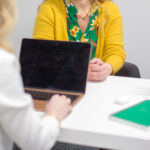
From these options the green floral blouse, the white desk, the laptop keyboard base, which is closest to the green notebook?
the white desk

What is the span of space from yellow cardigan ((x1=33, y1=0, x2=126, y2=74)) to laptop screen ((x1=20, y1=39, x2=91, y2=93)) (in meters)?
0.34

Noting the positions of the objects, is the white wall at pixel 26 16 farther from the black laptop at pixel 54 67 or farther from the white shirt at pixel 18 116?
the white shirt at pixel 18 116

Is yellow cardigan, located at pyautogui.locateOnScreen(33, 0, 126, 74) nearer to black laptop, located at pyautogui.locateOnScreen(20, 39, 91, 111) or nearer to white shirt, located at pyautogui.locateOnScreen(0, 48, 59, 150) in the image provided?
black laptop, located at pyautogui.locateOnScreen(20, 39, 91, 111)

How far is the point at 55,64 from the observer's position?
99 centimetres

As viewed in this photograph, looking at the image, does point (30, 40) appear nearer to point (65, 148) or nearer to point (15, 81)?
point (15, 81)

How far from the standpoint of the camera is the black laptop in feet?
3.05

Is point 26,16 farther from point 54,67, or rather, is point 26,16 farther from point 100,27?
point 54,67

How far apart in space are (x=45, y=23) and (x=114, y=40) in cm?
37

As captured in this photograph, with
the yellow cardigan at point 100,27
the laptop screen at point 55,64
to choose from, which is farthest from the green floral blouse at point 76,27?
the laptop screen at point 55,64

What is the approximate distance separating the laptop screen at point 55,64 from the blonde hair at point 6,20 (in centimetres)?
35

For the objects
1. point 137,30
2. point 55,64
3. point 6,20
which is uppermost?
point 6,20

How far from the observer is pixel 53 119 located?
667 mm

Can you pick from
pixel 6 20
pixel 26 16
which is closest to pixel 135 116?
pixel 6 20

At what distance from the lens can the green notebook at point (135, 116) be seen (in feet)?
2.23
